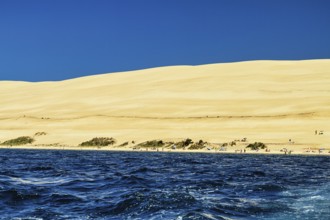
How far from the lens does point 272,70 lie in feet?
382

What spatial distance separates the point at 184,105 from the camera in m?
86.1

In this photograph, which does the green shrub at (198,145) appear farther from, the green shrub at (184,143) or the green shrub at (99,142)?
the green shrub at (99,142)

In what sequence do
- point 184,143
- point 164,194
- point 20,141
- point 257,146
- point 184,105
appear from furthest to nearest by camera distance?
point 184,105
point 20,141
point 184,143
point 257,146
point 164,194

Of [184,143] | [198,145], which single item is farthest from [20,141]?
[198,145]

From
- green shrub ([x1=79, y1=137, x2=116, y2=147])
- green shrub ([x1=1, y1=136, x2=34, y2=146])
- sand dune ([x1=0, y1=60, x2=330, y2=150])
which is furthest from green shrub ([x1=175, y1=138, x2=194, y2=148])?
green shrub ([x1=1, y1=136, x2=34, y2=146])

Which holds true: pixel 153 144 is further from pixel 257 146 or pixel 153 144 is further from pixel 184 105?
pixel 184 105

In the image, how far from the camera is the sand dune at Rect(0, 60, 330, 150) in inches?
2542

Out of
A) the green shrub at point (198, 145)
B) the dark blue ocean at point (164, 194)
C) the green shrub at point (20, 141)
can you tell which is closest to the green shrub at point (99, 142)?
the green shrub at point (20, 141)

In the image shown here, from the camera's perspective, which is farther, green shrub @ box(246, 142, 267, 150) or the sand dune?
the sand dune

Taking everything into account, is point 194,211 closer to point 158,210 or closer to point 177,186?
point 158,210

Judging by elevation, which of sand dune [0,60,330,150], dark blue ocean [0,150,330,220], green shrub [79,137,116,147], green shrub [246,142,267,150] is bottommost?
dark blue ocean [0,150,330,220]

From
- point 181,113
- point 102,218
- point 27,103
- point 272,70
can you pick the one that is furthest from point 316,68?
point 102,218

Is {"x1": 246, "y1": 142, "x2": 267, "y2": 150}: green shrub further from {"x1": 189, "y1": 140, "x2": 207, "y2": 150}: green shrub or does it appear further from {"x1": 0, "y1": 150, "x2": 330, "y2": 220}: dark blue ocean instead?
{"x1": 0, "y1": 150, "x2": 330, "y2": 220}: dark blue ocean

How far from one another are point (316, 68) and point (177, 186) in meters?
98.7
